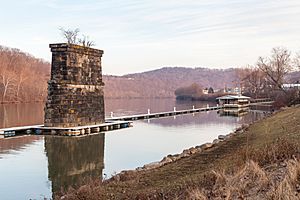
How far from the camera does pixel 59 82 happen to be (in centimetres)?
2719

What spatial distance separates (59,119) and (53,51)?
4926mm

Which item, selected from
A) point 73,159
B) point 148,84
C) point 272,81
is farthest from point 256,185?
point 148,84

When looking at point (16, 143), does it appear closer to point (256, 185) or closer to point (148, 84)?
point (256, 185)

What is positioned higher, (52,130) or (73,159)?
(52,130)

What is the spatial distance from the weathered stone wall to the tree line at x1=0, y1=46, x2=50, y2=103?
146 ft

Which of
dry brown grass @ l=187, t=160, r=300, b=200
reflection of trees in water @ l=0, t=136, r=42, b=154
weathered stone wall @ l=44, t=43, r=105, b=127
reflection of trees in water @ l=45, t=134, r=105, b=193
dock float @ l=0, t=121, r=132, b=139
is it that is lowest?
reflection of trees in water @ l=45, t=134, r=105, b=193

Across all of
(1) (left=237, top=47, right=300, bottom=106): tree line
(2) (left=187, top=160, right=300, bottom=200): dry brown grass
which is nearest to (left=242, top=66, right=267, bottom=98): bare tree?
(1) (left=237, top=47, right=300, bottom=106): tree line

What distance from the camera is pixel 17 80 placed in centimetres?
7950

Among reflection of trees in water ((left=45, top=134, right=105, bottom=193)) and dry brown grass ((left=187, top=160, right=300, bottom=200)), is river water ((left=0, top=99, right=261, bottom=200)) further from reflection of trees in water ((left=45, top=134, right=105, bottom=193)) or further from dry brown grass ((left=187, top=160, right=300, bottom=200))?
dry brown grass ((left=187, top=160, right=300, bottom=200))

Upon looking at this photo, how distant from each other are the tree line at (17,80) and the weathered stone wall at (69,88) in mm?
44529

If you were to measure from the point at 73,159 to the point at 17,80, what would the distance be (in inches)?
2616

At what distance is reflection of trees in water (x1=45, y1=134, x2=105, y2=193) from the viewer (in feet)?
46.5

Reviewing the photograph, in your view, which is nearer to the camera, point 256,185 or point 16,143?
point 256,185

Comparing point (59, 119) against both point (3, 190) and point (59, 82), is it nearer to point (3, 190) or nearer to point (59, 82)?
point (59, 82)
